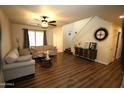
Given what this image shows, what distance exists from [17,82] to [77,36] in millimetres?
4541

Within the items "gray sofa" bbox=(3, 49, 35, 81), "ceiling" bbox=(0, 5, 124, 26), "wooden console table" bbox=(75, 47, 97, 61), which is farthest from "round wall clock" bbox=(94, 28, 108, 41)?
"gray sofa" bbox=(3, 49, 35, 81)

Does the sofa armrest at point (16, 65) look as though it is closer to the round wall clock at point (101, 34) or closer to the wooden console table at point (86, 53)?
the wooden console table at point (86, 53)

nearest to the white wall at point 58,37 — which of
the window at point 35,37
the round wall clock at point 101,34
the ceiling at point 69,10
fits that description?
the window at point 35,37

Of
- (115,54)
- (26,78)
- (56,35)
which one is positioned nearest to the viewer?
(26,78)

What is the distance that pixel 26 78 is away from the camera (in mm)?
2537

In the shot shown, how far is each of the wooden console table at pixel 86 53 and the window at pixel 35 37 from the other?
3.00 m

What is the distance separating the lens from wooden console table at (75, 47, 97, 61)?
4.42 meters

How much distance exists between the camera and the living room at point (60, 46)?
2.29 m

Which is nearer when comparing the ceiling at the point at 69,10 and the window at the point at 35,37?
the ceiling at the point at 69,10

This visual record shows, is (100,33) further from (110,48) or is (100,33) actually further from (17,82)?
(17,82)

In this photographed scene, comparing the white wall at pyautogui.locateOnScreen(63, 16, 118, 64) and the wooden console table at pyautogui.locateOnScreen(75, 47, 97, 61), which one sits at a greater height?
the white wall at pyautogui.locateOnScreen(63, 16, 118, 64)

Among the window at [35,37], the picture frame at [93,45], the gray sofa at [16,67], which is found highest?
the window at [35,37]

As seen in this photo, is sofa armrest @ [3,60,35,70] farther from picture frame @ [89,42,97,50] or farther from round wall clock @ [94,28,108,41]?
round wall clock @ [94,28,108,41]

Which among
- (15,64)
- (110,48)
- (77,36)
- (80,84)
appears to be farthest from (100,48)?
(15,64)
